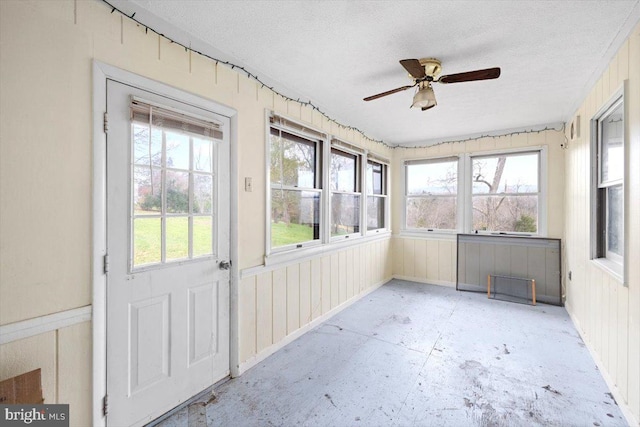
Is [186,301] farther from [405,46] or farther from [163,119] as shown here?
[405,46]

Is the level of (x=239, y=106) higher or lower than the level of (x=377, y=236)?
higher

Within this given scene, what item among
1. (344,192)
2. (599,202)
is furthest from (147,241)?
(599,202)

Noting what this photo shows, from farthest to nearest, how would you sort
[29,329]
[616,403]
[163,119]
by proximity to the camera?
[616,403] < [163,119] < [29,329]

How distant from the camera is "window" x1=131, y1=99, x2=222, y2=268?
69.9 inches

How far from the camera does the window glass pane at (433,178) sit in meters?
4.88

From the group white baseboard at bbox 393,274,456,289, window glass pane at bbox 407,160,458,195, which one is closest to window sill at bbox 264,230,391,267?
white baseboard at bbox 393,274,456,289

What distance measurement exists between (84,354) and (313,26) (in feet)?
7.74

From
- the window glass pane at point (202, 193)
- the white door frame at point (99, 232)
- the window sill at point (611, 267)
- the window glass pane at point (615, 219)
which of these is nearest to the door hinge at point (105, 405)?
the white door frame at point (99, 232)

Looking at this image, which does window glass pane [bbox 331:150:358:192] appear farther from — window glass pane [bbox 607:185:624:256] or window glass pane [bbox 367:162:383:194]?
window glass pane [bbox 607:185:624:256]

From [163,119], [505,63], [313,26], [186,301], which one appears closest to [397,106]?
[505,63]

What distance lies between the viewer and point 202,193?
2139 mm

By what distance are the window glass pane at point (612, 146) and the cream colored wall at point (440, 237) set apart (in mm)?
1674

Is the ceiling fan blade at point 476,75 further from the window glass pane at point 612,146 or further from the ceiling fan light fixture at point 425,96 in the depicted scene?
the window glass pane at point 612,146

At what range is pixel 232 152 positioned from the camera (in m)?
2.31
